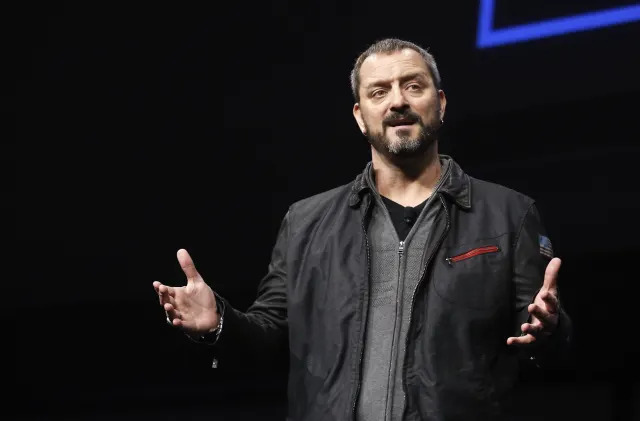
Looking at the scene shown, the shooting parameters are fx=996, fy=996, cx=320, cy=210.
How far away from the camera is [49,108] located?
317cm

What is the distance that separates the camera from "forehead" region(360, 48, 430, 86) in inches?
80.4

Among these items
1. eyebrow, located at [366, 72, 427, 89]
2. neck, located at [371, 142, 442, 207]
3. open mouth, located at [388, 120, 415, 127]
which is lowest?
neck, located at [371, 142, 442, 207]

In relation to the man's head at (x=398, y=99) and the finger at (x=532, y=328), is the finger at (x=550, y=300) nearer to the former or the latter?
the finger at (x=532, y=328)

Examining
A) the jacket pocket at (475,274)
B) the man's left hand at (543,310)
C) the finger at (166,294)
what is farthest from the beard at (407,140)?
the finger at (166,294)

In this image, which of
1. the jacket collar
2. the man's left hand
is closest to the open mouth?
the jacket collar

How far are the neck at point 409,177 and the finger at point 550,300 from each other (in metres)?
0.39

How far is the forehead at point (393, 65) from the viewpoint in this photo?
6.70ft

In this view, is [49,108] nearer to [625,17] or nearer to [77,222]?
[77,222]

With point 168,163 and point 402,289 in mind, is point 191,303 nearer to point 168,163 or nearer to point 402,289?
point 402,289

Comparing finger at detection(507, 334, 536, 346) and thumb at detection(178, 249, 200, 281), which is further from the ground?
thumb at detection(178, 249, 200, 281)

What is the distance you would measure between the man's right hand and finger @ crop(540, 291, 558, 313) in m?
0.61

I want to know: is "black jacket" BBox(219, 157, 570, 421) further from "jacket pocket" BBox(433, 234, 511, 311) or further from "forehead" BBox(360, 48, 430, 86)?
A: "forehead" BBox(360, 48, 430, 86)

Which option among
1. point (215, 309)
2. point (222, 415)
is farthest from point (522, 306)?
point (222, 415)

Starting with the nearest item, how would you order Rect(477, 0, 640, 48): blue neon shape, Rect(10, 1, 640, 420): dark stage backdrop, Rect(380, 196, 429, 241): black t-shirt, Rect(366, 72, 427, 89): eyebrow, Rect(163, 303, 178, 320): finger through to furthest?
Rect(163, 303, 178, 320): finger, Rect(380, 196, 429, 241): black t-shirt, Rect(366, 72, 427, 89): eyebrow, Rect(477, 0, 640, 48): blue neon shape, Rect(10, 1, 640, 420): dark stage backdrop
